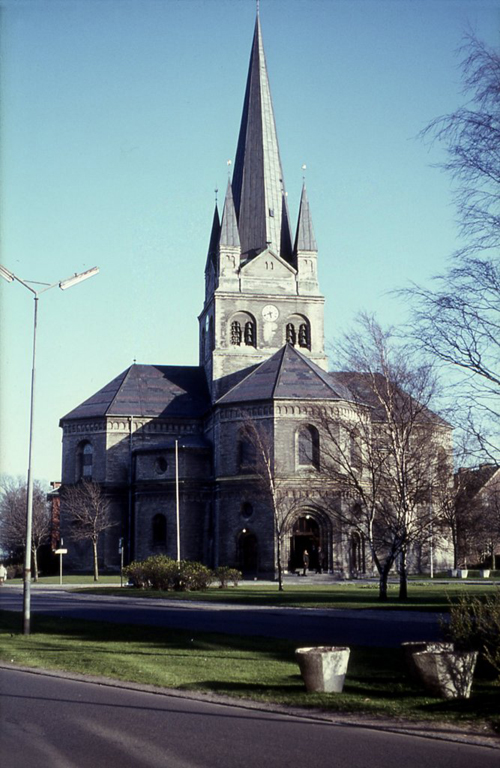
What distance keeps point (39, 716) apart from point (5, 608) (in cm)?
2257

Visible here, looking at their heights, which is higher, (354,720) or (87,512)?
(87,512)

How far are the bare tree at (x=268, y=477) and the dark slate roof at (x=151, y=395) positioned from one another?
1097 cm

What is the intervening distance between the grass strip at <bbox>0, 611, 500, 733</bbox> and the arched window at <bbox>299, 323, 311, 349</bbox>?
4646 cm

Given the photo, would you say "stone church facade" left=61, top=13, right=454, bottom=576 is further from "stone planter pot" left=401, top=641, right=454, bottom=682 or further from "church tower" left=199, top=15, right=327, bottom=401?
"stone planter pot" left=401, top=641, right=454, bottom=682

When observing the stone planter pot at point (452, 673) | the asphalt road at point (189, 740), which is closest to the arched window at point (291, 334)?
the asphalt road at point (189, 740)

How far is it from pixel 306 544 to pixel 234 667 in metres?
41.3

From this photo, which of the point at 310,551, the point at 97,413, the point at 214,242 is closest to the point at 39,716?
the point at 310,551

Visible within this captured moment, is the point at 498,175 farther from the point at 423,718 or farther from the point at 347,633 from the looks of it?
the point at 347,633

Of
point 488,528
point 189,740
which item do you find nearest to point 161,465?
point 488,528

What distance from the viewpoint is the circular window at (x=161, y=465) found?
6282 cm

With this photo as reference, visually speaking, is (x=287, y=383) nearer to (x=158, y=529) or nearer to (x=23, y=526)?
(x=158, y=529)

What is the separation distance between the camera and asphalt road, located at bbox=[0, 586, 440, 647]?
19.8m

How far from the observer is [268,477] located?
46.6 m

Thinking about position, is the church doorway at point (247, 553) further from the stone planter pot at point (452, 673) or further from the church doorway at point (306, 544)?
the stone planter pot at point (452, 673)
